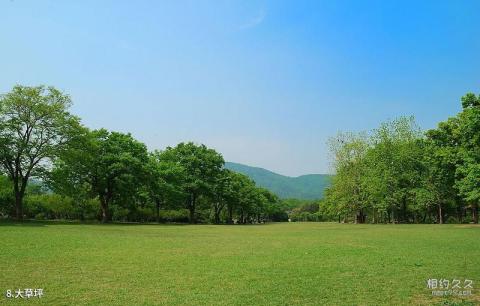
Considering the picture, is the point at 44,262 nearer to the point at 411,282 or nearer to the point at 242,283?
the point at 242,283

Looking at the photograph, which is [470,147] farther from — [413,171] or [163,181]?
[163,181]

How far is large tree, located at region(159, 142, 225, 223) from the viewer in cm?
7419

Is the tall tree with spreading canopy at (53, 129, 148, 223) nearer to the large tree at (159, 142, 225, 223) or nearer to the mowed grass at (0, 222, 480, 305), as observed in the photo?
the large tree at (159, 142, 225, 223)

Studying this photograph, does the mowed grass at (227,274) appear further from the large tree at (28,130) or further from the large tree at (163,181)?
the large tree at (163,181)

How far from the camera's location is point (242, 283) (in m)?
12.5

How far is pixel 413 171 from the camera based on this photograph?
218 ft

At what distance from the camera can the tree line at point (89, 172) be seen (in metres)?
46.2

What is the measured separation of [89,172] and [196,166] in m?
24.7

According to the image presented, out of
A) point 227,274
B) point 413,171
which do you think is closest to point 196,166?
point 413,171

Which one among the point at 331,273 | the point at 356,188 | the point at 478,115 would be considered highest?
the point at 478,115

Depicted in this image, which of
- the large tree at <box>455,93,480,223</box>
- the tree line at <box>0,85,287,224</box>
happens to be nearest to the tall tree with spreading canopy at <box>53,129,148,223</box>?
the tree line at <box>0,85,287,224</box>

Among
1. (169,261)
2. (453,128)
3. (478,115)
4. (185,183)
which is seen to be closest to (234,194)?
(185,183)

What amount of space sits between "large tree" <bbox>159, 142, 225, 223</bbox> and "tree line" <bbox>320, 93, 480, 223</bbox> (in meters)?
23.2

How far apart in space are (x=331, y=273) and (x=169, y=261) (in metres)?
6.57
